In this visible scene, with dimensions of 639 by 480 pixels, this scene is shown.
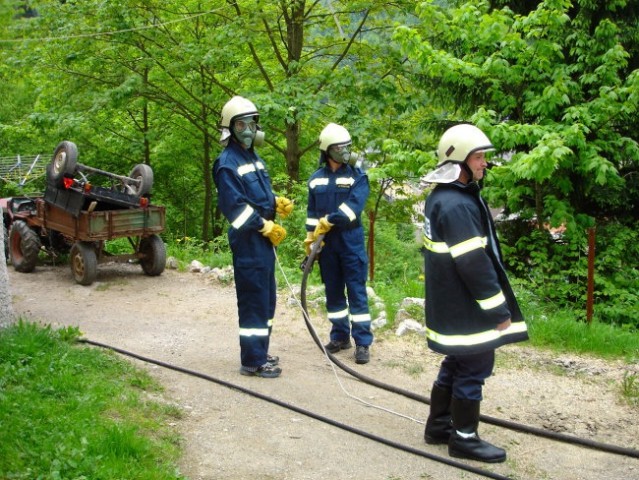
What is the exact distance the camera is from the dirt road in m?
4.45

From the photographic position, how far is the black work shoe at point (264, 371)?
6102mm

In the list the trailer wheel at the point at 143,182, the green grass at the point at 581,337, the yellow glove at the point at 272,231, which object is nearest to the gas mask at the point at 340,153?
the yellow glove at the point at 272,231

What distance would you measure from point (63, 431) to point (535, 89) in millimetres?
7224

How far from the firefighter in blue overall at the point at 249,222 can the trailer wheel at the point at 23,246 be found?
553 centimetres

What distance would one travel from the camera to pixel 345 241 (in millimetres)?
6477

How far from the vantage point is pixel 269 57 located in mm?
14516

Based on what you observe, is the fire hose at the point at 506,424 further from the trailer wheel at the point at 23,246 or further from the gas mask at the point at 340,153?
the trailer wheel at the point at 23,246

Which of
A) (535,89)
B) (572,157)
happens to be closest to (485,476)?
(572,157)

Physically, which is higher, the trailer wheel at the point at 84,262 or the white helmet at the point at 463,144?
the white helmet at the point at 463,144

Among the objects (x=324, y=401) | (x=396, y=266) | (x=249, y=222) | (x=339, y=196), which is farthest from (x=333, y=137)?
(x=396, y=266)

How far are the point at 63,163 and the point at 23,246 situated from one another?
170 cm

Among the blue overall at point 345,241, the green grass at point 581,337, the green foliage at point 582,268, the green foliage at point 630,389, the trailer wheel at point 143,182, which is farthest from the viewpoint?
the trailer wheel at point 143,182

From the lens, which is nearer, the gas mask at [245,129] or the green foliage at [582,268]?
the gas mask at [245,129]

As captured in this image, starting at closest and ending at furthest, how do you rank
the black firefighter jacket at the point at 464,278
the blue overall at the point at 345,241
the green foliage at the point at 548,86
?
1. the black firefighter jacket at the point at 464,278
2. the blue overall at the point at 345,241
3. the green foliage at the point at 548,86
